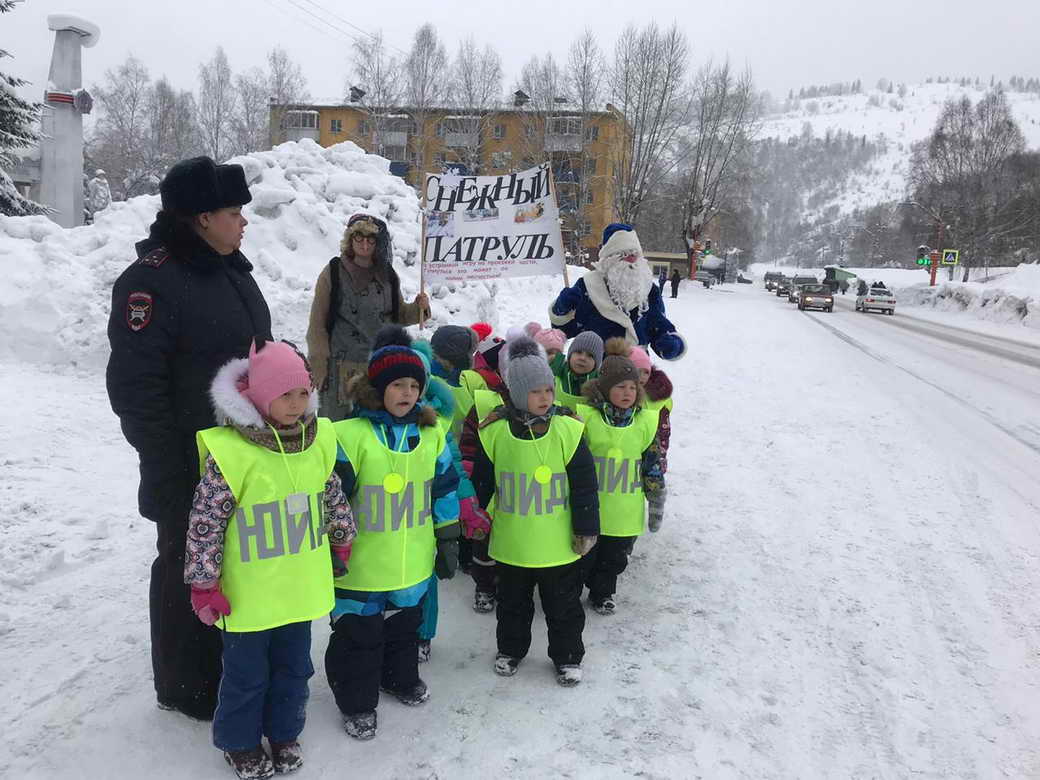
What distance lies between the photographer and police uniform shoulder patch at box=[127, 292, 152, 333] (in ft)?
7.89

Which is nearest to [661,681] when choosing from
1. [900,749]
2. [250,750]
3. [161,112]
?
[900,749]

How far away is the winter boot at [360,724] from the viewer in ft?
8.79

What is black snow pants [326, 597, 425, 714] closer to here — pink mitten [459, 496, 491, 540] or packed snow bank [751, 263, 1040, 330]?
pink mitten [459, 496, 491, 540]

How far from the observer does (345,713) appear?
2.74 meters

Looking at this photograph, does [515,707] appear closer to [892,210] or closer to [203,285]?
[203,285]

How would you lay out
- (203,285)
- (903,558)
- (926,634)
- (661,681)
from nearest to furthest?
1. (203,285)
2. (661,681)
3. (926,634)
4. (903,558)

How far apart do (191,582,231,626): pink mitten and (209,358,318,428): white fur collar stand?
21.3 inches

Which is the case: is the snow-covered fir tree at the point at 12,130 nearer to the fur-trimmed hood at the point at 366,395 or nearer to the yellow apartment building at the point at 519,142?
the fur-trimmed hood at the point at 366,395

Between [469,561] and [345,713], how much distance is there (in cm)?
146

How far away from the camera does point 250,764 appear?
2426 millimetres

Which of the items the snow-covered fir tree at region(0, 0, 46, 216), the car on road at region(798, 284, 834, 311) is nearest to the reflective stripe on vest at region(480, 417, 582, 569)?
the snow-covered fir tree at region(0, 0, 46, 216)

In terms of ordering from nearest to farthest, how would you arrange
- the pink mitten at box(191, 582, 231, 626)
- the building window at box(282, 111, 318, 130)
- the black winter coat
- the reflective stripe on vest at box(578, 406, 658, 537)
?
the pink mitten at box(191, 582, 231, 626), the black winter coat, the reflective stripe on vest at box(578, 406, 658, 537), the building window at box(282, 111, 318, 130)

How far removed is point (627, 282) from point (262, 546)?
306cm

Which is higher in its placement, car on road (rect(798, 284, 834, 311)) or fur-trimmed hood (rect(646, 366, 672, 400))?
car on road (rect(798, 284, 834, 311))
